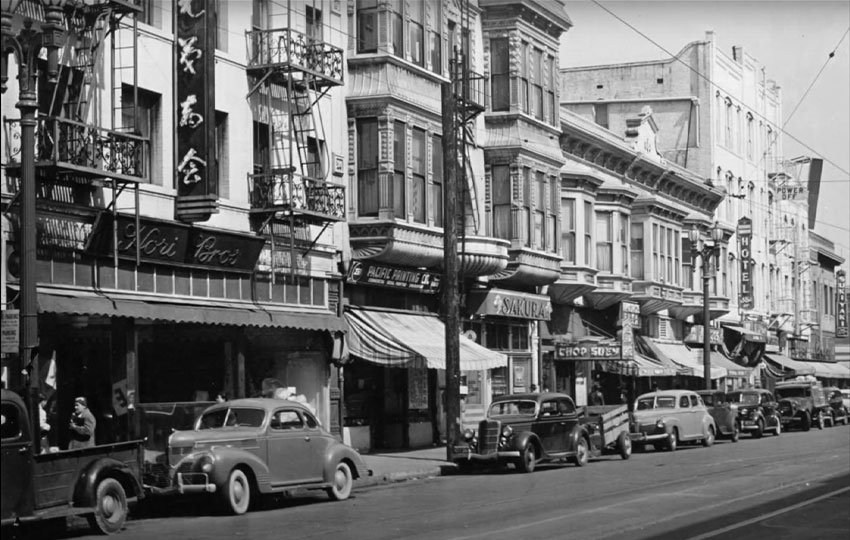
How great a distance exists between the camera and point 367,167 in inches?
1314

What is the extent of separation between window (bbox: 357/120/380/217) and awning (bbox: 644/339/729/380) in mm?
23180

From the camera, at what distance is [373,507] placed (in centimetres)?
2161

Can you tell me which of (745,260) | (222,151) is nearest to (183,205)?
(222,151)

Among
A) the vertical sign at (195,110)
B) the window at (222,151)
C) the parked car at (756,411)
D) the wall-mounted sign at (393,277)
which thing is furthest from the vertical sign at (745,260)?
the vertical sign at (195,110)

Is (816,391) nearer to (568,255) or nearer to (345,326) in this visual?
(568,255)

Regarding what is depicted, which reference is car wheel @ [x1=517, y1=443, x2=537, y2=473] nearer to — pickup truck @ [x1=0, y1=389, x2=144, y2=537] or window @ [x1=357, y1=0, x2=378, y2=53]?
window @ [x1=357, y1=0, x2=378, y2=53]

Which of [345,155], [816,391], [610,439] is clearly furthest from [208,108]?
[816,391]

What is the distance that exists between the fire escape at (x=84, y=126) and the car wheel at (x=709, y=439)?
72.3 ft

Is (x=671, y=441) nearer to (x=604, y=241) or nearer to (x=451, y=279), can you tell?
(x=451, y=279)

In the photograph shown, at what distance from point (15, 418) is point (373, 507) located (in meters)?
6.80

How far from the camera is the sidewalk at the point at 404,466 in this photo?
27.3 meters

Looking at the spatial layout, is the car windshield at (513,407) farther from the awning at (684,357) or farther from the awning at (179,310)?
the awning at (684,357)

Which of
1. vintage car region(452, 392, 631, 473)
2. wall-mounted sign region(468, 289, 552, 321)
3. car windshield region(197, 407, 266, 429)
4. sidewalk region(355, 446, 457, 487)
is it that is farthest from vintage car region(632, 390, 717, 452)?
car windshield region(197, 407, 266, 429)

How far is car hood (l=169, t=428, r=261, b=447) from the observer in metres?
20.5
